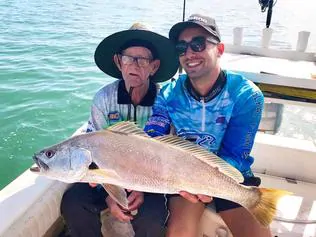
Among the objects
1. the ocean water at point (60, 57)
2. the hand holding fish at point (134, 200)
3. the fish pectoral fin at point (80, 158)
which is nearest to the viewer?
the fish pectoral fin at point (80, 158)

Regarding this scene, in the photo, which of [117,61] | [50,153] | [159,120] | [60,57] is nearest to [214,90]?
[159,120]

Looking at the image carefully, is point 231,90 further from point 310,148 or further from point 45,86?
point 45,86

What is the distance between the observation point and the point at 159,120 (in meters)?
2.35

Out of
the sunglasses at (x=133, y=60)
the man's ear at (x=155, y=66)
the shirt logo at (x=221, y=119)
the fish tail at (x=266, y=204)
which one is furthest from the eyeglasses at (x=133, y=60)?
the fish tail at (x=266, y=204)

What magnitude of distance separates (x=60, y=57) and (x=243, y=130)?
8377mm

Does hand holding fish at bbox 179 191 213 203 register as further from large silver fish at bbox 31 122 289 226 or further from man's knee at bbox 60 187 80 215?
man's knee at bbox 60 187 80 215

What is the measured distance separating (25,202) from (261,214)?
130 cm

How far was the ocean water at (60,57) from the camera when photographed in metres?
5.72

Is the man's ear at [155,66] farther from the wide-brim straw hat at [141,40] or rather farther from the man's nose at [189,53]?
the man's nose at [189,53]

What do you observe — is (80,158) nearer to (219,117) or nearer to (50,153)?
(50,153)


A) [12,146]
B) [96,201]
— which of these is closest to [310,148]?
[96,201]

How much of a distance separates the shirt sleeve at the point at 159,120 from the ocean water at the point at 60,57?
2626 millimetres

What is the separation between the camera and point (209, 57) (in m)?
2.28

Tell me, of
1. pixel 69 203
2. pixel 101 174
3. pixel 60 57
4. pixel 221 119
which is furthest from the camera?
pixel 60 57
